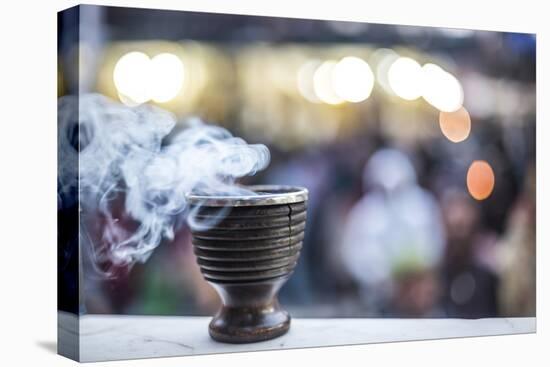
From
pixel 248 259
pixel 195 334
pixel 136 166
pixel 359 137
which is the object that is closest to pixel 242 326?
pixel 195 334

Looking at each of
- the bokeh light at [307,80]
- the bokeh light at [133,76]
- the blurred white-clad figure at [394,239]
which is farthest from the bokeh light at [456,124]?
the bokeh light at [133,76]

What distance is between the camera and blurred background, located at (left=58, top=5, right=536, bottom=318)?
14.2 ft

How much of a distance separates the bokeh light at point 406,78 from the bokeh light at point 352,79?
0.13 m

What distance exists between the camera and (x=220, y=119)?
175 inches

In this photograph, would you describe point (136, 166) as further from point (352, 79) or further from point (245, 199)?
point (352, 79)

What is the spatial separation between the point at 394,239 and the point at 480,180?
627 millimetres

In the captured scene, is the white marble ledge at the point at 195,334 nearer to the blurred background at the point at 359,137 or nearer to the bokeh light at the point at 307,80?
the blurred background at the point at 359,137

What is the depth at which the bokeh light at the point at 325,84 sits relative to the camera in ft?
15.3

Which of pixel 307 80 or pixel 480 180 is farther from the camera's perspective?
pixel 480 180

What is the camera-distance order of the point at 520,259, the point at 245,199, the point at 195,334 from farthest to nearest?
the point at 520,259 → the point at 195,334 → the point at 245,199

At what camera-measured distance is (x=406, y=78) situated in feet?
15.8

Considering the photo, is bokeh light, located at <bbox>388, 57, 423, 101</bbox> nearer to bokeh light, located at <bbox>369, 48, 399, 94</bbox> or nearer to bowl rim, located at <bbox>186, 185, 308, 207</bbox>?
bokeh light, located at <bbox>369, 48, 399, 94</bbox>

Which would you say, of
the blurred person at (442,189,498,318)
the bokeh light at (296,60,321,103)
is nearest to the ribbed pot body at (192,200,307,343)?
the bokeh light at (296,60,321,103)

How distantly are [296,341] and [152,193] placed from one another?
107 centimetres
